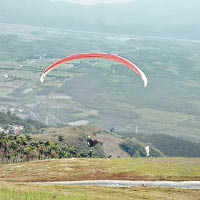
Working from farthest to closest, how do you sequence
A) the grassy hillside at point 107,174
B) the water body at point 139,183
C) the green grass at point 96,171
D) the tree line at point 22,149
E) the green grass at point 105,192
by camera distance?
the tree line at point 22,149 → the green grass at point 96,171 → the water body at point 139,183 → the grassy hillside at point 107,174 → the green grass at point 105,192

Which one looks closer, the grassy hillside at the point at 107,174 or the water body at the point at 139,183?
the grassy hillside at the point at 107,174

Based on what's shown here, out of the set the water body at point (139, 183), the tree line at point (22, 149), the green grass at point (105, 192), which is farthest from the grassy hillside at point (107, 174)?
the tree line at point (22, 149)

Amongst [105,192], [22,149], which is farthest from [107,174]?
[22,149]

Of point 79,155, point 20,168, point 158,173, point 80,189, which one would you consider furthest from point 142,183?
point 79,155

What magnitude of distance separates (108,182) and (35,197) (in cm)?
2661

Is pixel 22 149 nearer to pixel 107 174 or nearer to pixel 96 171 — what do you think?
pixel 96 171

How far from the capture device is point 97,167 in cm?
7575

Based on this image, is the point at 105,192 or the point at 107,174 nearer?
the point at 105,192

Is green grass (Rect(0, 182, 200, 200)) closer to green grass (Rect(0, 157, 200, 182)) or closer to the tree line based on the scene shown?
green grass (Rect(0, 157, 200, 182))

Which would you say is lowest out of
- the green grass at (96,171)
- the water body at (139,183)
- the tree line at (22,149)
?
the tree line at (22,149)

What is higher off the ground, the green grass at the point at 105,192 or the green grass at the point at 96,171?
the green grass at the point at 105,192

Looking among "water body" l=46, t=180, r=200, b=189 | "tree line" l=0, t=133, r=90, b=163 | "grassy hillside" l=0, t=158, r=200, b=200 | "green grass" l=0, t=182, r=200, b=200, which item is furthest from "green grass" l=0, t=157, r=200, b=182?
"tree line" l=0, t=133, r=90, b=163

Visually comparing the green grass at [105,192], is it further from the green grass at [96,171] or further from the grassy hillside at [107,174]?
the green grass at [96,171]

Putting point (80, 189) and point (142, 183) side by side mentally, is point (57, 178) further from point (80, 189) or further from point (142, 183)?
point (80, 189)
